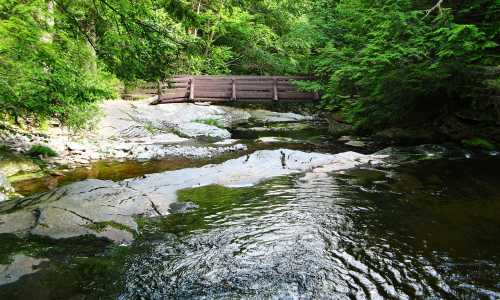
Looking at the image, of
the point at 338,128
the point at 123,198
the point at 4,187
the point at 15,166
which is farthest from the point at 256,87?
the point at 123,198

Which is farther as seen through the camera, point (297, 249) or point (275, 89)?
point (275, 89)

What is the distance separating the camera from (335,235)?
15.1 ft

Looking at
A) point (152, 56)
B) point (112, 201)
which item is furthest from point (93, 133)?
point (152, 56)

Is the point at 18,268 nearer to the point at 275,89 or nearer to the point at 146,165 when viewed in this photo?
the point at 146,165

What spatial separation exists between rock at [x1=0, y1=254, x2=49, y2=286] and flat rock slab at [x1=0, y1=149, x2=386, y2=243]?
0.58 metres

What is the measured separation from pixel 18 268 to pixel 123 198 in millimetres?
2150

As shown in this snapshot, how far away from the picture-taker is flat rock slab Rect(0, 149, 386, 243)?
4605 mm

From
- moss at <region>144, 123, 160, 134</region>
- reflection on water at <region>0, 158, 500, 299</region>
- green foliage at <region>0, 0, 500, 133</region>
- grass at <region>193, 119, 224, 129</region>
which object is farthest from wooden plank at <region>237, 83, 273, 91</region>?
reflection on water at <region>0, 158, 500, 299</region>

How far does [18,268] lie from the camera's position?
363 centimetres

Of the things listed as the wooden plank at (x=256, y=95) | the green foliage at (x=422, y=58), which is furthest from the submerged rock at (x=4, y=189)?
the wooden plank at (x=256, y=95)

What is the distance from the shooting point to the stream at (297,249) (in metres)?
3.43

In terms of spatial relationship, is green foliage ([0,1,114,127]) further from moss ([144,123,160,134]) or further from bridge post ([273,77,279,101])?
bridge post ([273,77,279,101])

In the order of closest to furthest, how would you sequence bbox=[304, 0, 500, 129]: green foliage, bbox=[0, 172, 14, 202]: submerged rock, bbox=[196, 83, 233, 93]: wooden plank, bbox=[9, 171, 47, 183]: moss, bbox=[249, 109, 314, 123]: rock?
bbox=[0, 172, 14, 202]: submerged rock < bbox=[9, 171, 47, 183]: moss < bbox=[304, 0, 500, 129]: green foliage < bbox=[249, 109, 314, 123]: rock < bbox=[196, 83, 233, 93]: wooden plank

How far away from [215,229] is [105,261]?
1.45 m
